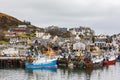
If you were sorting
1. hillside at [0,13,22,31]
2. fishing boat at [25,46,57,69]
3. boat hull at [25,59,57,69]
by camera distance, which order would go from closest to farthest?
1. boat hull at [25,59,57,69]
2. fishing boat at [25,46,57,69]
3. hillside at [0,13,22,31]

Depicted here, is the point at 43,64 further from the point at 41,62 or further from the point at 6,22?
the point at 6,22

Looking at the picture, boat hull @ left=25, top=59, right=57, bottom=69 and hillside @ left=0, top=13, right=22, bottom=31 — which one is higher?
hillside @ left=0, top=13, right=22, bottom=31

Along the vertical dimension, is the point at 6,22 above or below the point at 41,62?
above

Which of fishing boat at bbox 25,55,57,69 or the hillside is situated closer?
fishing boat at bbox 25,55,57,69

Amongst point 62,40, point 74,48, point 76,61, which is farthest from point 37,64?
point 62,40

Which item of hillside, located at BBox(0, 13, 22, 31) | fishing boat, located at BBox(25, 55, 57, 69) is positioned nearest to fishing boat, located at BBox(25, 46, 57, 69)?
fishing boat, located at BBox(25, 55, 57, 69)

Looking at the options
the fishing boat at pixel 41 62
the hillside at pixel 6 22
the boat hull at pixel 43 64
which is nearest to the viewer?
the boat hull at pixel 43 64

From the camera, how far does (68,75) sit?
7506 centimetres

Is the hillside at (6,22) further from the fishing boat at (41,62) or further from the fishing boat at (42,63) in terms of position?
the fishing boat at (42,63)

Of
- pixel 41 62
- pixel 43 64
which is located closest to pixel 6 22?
pixel 43 64

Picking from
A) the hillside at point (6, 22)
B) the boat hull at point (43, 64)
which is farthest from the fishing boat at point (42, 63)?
the hillside at point (6, 22)

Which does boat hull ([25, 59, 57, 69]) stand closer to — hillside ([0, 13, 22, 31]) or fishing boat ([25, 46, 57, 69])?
fishing boat ([25, 46, 57, 69])

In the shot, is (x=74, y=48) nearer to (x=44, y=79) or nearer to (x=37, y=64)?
(x=37, y=64)

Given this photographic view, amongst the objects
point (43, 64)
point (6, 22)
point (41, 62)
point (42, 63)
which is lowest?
point (43, 64)
